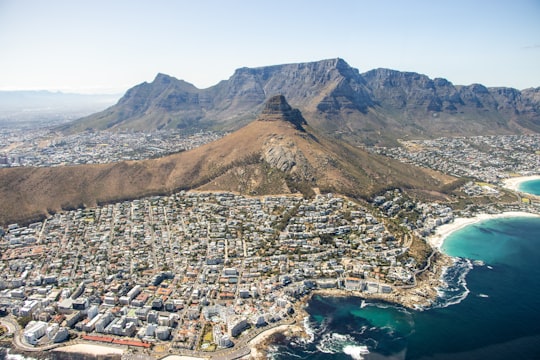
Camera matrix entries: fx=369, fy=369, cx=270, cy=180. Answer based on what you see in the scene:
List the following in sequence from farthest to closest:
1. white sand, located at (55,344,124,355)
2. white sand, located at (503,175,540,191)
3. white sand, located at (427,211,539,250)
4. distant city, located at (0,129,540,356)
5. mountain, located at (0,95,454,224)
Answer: white sand, located at (503,175,540,191), mountain, located at (0,95,454,224), white sand, located at (427,211,539,250), distant city, located at (0,129,540,356), white sand, located at (55,344,124,355)

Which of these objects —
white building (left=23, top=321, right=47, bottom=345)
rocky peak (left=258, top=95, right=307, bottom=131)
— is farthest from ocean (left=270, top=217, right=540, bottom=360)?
rocky peak (left=258, top=95, right=307, bottom=131)

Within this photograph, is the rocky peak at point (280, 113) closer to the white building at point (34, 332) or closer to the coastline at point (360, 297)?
the coastline at point (360, 297)

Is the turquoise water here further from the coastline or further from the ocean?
the ocean

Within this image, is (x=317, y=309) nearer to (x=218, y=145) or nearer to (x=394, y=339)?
(x=394, y=339)

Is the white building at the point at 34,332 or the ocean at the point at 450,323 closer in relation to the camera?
the ocean at the point at 450,323

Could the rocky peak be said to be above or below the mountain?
above

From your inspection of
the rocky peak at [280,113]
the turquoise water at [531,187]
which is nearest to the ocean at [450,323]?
the turquoise water at [531,187]
